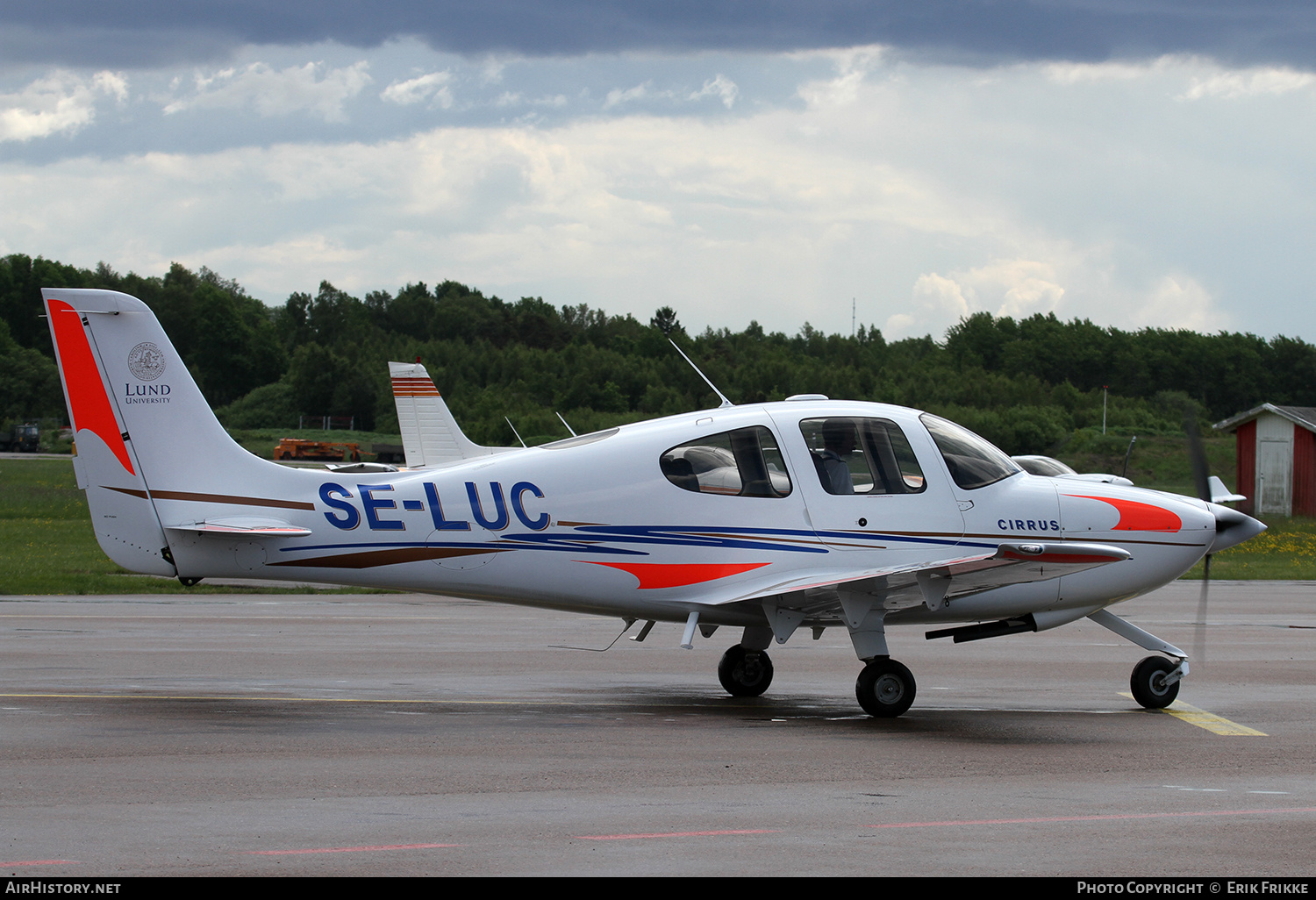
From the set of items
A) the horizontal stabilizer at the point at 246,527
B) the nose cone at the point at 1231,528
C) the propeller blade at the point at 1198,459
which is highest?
the propeller blade at the point at 1198,459

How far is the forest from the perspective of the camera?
71500 mm

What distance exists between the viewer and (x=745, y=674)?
40.4 feet

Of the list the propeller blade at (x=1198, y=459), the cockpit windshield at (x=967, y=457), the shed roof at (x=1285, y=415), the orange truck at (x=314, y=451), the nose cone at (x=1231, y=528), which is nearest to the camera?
the cockpit windshield at (x=967, y=457)

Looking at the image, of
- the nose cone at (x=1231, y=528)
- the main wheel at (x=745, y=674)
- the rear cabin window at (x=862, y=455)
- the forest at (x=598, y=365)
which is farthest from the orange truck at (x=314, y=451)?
the nose cone at (x=1231, y=528)

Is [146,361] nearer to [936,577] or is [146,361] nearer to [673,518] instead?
[673,518]

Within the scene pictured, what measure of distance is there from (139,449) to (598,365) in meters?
69.0

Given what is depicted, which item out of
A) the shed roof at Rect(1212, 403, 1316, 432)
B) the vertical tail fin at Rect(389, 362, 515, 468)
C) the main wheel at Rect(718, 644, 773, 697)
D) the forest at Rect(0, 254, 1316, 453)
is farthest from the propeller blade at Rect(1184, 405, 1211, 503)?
the forest at Rect(0, 254, 1316, 453)

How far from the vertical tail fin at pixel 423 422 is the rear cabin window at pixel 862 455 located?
14227 mm

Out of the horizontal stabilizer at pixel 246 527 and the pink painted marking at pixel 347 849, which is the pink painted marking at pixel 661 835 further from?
the horizontal stabilizer at pixel 246 527

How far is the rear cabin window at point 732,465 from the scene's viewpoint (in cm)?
1129

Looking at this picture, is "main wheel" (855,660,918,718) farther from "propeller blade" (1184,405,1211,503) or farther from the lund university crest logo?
the lund university crest logo

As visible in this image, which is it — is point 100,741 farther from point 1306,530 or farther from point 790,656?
point 1306,530

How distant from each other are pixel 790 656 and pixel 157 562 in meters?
7.72

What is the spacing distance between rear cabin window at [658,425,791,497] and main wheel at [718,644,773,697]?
1.82 meters
